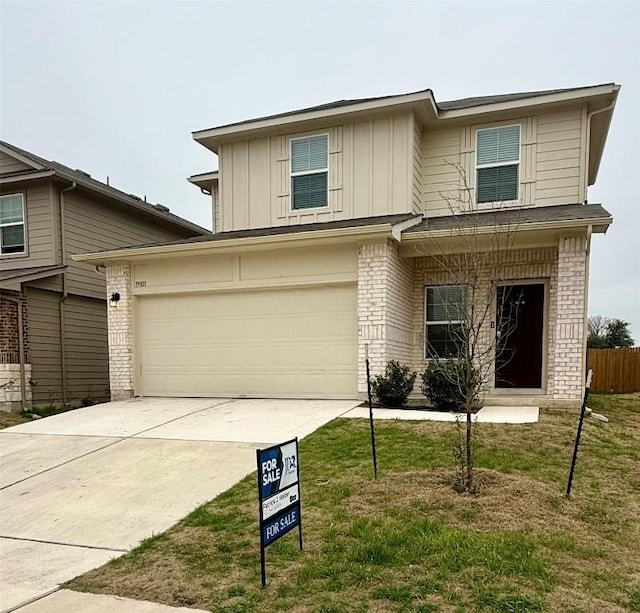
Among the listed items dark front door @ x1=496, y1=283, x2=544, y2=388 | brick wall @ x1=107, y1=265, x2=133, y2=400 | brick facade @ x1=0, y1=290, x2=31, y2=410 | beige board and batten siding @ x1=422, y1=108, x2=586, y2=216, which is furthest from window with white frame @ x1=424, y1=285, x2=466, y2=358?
brick facade @ x1=0, y1=290, x2=31, y2=410

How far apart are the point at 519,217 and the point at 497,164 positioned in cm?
193

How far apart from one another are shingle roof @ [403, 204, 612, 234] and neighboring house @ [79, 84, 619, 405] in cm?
6

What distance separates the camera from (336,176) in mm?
10359

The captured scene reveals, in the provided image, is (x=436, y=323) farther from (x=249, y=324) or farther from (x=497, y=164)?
(x=249, y=324)

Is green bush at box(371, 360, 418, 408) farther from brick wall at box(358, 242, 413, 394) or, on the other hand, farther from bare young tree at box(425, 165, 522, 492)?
bare young tree at box(425, 165, 522, 492)

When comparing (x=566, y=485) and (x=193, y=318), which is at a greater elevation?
(x=193, y=318)

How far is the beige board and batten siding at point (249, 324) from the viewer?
9.12m

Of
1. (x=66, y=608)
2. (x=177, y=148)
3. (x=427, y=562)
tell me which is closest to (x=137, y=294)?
(x=66, y=608)

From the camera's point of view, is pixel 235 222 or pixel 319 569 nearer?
pixel 319 569

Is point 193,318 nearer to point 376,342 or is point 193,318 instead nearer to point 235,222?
point 235,222

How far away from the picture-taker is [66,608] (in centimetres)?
292

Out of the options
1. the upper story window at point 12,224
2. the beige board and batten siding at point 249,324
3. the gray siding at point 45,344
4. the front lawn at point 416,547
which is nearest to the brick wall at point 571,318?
the front lawn at point 416,547

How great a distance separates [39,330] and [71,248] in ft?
7.55

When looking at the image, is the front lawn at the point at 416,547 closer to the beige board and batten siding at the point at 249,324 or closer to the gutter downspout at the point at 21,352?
the beige board and batten siding at the point at 249,324
